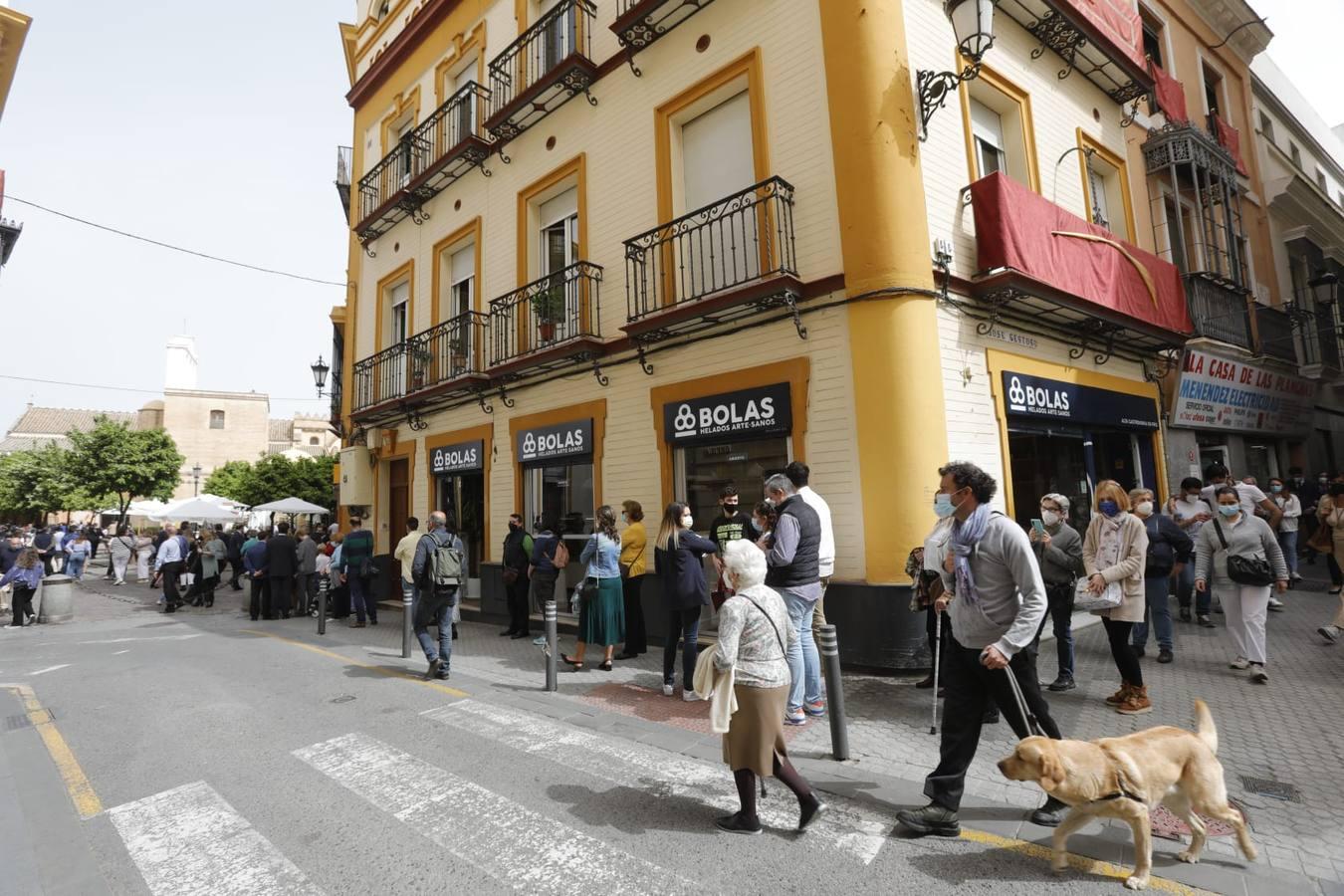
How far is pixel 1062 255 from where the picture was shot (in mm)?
8039

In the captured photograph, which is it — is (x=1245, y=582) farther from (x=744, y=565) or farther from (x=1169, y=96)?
(x=1169, y=96)

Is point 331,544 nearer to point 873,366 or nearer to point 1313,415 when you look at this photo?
point 873,366

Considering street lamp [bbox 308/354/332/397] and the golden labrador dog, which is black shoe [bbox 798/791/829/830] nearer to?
the golden labrador dog

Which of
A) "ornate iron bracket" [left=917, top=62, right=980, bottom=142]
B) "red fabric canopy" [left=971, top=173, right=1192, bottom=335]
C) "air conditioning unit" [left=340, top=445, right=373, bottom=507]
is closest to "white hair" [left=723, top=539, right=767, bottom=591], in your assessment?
"red fabric canopy" [left=971, top=173, right=1192, bottom=335]

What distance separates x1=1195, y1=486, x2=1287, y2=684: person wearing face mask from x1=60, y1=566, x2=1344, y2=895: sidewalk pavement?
28cm

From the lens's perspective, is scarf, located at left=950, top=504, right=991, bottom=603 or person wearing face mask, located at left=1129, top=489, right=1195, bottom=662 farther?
person wearing face mask, located at left=1129, top=489, right=1195, bottom=662

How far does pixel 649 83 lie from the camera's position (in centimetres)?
929

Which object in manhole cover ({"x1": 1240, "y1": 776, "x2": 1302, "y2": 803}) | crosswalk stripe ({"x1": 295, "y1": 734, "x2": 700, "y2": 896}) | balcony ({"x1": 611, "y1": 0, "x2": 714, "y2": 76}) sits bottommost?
manhole cover ({"x1": 1240, "y1": 776, "x2": 1302, "y2": 803})

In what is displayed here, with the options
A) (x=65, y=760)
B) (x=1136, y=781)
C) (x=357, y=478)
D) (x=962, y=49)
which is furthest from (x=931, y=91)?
→ (x=357, y=478)

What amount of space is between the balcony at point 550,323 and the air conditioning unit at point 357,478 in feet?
18.1

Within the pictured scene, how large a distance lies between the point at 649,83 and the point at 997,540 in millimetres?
8476

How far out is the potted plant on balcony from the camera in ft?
33.1

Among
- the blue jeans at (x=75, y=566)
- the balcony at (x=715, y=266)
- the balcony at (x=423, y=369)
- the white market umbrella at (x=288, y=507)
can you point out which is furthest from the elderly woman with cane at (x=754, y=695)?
the blue jeans at (x=75, y=566)

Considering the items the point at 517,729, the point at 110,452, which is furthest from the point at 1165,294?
the point at 110,452
